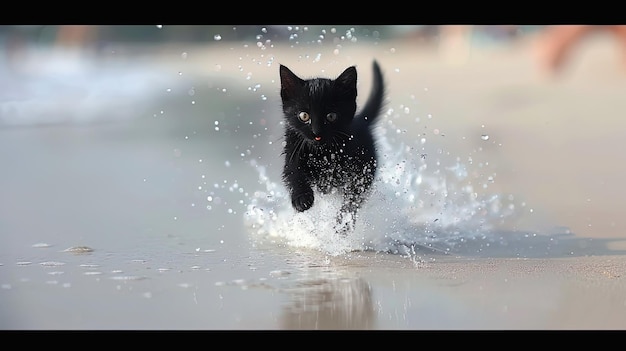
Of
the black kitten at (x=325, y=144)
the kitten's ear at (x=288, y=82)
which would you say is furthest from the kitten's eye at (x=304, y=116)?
the kitten's ear at (x=288, y=82)

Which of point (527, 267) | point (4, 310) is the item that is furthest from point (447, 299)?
point (4, 310)

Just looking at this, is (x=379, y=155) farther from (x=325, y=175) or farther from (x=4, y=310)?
(x=4, y=310)

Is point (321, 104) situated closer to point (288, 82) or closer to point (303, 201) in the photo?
point (288, 82)

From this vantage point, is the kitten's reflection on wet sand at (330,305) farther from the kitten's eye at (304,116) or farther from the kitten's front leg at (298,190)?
the kitten's eye at (304,116)

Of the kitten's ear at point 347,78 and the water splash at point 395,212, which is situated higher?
the kitten's ear at point 347,78

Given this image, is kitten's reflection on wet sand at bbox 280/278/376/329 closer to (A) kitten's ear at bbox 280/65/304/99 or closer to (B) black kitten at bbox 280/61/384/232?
(B) black kitten at bbox 280/61/384/232
